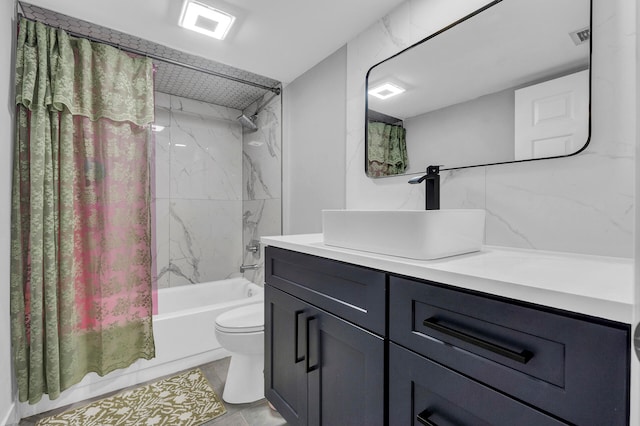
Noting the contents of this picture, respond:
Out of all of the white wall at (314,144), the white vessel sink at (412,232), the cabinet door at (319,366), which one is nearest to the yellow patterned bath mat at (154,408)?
the cabinet door at (319,366)

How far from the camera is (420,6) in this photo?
1353mm

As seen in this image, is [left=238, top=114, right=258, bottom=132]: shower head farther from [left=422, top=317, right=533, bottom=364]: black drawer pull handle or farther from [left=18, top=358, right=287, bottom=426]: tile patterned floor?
[left=422, top=317, right=533, bottom=364]: black drawer pull handle

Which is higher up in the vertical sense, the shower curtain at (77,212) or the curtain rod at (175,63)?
the curtain rod at (175,63)

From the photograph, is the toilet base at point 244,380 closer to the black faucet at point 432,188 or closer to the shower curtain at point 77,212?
the shower curtain at point 77,212

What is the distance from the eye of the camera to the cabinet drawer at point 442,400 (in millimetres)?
581

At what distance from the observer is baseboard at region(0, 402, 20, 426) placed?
4.61 ft

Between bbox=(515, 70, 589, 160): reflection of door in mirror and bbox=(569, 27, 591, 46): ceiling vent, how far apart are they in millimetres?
95

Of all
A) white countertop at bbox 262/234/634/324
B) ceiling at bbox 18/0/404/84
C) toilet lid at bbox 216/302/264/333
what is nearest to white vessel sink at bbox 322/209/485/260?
white countertop at bbox 262/234/634/324

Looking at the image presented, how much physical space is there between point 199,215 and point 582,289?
2.95 m

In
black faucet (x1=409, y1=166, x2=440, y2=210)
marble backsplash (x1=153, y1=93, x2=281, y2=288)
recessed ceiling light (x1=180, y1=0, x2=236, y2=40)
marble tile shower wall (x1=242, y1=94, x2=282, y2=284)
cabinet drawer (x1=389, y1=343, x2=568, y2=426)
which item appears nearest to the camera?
cabinet drawer (x1=389, y1=343, x2=568, y2=426)

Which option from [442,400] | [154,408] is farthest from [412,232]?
[154,408]

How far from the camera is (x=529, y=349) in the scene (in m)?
0.56

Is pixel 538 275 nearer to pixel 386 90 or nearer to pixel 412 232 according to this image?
pixel 412 232

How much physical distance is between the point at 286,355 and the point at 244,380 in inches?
27.8
